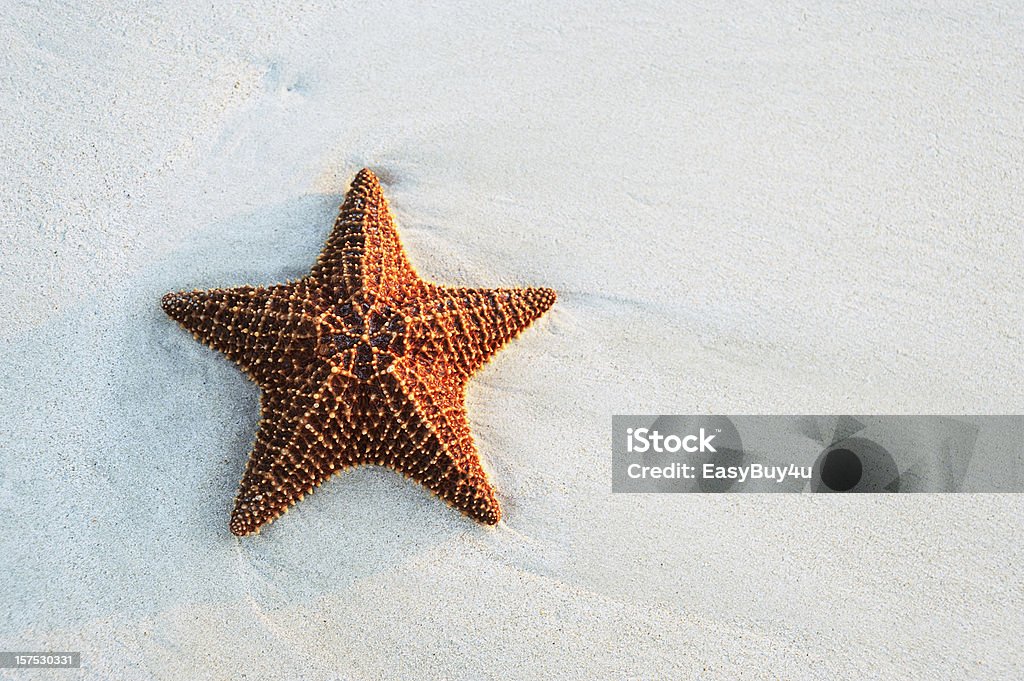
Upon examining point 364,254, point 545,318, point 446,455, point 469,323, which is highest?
point 364,254

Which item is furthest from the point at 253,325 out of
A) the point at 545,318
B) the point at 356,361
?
the point at 545,318

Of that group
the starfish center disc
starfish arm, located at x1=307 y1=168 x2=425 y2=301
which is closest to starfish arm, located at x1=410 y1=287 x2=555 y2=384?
the starfish center disc

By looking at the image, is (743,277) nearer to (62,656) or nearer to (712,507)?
(712,507)

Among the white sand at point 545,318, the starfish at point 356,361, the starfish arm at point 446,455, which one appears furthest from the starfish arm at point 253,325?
the starfish arm at point 446,455

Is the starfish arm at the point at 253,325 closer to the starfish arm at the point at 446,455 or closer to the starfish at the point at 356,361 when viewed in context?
the starfish at the point at 356,361

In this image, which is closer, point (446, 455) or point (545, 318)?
point (446, 455)

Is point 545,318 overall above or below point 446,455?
above

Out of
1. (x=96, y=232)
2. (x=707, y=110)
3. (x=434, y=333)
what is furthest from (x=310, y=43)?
(x=707, y=110)

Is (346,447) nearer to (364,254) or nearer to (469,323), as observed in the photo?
(469,323)

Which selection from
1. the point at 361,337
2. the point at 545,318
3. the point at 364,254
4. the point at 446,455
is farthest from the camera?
the point at 545,318
